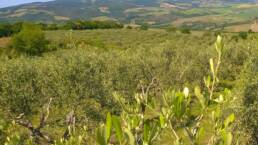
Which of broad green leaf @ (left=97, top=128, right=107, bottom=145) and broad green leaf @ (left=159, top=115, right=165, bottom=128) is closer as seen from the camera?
broad green leaf @ (left=97, top=128, right=107, bottom=145)

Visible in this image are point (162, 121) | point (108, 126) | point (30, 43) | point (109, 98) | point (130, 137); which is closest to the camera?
point (108, 126)

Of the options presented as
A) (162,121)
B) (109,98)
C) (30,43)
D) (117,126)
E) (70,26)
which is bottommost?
(70,26)

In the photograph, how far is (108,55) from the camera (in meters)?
38.7

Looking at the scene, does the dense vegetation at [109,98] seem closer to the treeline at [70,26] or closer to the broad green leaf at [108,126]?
the broad green leaf at [108,126]

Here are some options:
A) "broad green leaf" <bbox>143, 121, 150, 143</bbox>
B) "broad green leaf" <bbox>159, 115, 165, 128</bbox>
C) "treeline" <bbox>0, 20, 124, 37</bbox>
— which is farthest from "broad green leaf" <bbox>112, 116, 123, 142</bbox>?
"treeline" <bbox>0, 20, 124, 37</bbox>

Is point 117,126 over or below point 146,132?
over

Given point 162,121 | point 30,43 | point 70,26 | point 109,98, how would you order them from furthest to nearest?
point 70,26 < point 30,43 < point 109,98 < point 162,121

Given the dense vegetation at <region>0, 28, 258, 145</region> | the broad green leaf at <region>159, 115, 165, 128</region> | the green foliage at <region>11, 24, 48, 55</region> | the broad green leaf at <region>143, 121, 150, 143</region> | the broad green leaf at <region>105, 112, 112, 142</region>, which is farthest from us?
the green foliage at <region>11, 24, 48, 55</region>

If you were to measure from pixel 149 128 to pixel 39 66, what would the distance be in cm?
3011

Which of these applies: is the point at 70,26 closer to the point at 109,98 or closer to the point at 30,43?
the point at 30,43

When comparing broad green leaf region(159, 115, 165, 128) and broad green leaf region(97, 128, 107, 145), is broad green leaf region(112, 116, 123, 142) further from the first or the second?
broad green leaf region(159, 115, 165, 128)

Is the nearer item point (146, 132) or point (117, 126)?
point (117, 126)

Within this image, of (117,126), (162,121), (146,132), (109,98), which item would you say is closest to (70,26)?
(109,98)

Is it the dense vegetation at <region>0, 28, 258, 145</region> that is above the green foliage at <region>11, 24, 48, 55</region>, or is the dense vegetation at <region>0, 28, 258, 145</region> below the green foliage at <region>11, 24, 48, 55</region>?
above
